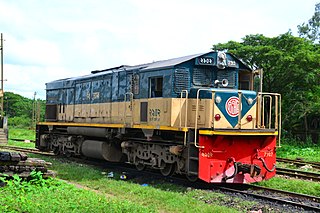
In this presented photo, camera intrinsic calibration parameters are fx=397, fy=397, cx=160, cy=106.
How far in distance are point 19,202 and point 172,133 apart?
497 centimetres

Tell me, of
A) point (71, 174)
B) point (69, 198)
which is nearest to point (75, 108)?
point (71, 174)

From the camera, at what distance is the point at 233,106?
10.1 meters

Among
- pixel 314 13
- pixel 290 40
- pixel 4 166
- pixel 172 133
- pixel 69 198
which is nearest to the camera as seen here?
pixel 69 198

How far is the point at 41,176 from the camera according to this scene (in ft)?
28.7

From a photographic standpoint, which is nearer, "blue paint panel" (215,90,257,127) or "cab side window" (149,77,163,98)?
"blue paint panel" (215,90,257,127)

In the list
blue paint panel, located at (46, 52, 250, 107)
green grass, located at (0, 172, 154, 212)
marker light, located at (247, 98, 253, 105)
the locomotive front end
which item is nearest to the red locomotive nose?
the locomotive front end

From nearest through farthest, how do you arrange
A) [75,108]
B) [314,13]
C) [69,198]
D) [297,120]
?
[69,198] → [75,108] → [297,120] → [314,13]

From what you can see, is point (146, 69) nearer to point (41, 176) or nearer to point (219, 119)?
point (219, 119)

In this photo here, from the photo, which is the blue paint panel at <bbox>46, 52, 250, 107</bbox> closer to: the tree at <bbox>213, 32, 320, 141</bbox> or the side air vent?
the side air vent

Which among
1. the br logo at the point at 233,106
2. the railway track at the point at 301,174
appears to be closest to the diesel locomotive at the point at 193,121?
the br logo at the point at 233,106

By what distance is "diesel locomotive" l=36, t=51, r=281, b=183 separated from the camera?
970 centimetres

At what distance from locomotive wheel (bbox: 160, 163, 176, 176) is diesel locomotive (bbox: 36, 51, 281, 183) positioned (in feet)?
0.09

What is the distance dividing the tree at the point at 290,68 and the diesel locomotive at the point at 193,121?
1019 cm

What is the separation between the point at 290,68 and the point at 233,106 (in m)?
12.1
